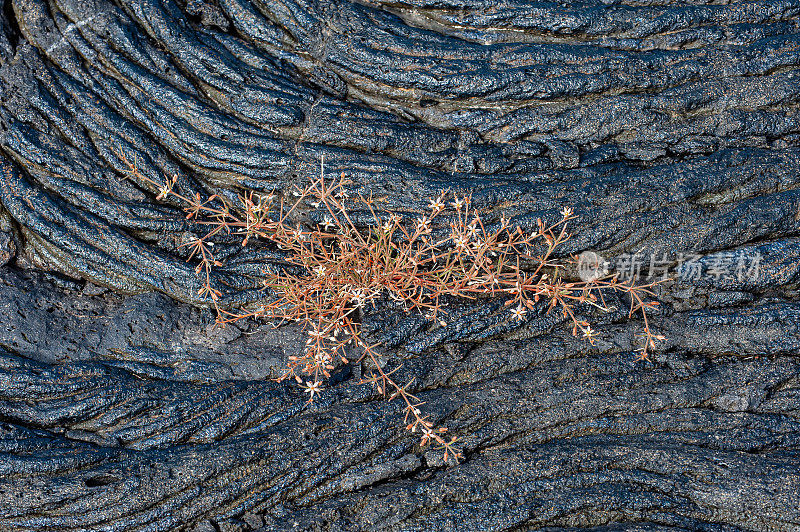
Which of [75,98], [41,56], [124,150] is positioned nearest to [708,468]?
[124,150]

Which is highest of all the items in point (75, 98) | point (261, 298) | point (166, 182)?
point (75, 98)

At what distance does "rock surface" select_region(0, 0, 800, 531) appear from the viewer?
3.54 m

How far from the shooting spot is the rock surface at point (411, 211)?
11.6 ft

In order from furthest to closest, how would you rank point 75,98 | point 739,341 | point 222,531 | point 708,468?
point 75,98, point 739,341, point 708,468, point 222,531

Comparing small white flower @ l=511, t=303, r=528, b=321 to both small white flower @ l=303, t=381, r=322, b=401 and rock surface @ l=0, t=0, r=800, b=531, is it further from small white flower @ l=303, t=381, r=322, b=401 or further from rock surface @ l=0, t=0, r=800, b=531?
small white flower @ l=303, t=381, r=322, b=401

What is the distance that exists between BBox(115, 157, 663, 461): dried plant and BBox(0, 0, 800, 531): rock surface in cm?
12

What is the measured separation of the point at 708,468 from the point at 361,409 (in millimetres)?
2125

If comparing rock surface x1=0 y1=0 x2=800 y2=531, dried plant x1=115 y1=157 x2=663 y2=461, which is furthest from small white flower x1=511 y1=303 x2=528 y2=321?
rock surface x1=0 y1=0 x2=800 y2=531

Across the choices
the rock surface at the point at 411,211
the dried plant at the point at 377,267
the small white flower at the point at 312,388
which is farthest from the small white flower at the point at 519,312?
the small white flower at the point at 312,388

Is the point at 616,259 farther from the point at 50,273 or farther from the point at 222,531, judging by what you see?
the point at 50,273

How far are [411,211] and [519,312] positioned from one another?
1033 mm

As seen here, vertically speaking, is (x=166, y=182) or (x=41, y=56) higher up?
(x=41, y=56)

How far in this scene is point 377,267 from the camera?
158 inches

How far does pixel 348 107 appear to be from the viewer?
4492 mm
